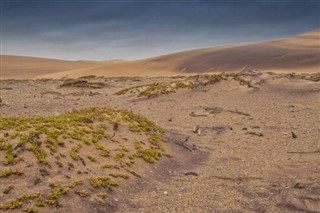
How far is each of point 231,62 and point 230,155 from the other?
54.8 meters

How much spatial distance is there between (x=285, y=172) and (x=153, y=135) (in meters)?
4.36

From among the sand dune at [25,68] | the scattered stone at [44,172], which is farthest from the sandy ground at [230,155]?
the sand dune at [25,68]

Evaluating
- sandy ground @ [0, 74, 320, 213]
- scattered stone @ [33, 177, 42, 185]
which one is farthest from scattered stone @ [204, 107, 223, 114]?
scattered stone @ [33, 177, 42, 185]

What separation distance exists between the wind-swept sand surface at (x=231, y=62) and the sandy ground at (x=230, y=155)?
34.3 meters

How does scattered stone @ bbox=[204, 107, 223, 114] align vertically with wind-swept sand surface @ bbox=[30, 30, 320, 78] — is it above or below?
below

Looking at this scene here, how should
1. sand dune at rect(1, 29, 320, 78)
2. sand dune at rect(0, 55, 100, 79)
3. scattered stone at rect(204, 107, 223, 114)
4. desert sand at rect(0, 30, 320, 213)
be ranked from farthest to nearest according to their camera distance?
sand dune at rect(0, 55, 100, 79) < sand dune at rect(1, 29, 320, 78) < scattered stone at rect(204, 107, 223, 114) < desert sand at rect(0, 30, 320, 213)

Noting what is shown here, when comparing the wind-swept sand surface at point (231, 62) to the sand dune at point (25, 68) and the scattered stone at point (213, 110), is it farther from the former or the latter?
the scattered stone at point (213, 110)

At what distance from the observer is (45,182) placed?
24.9ft

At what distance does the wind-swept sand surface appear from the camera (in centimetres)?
5631

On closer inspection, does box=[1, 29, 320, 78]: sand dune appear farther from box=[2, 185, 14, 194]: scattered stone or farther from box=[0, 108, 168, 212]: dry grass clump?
box=[2, 185, 14, 194]: scattered stone

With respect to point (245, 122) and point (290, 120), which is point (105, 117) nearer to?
point (245, 122)

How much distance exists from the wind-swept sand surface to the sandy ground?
34.3 metres

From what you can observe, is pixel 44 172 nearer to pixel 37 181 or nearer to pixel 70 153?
pixel 37 181

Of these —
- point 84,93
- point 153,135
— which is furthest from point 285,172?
point 84,93
